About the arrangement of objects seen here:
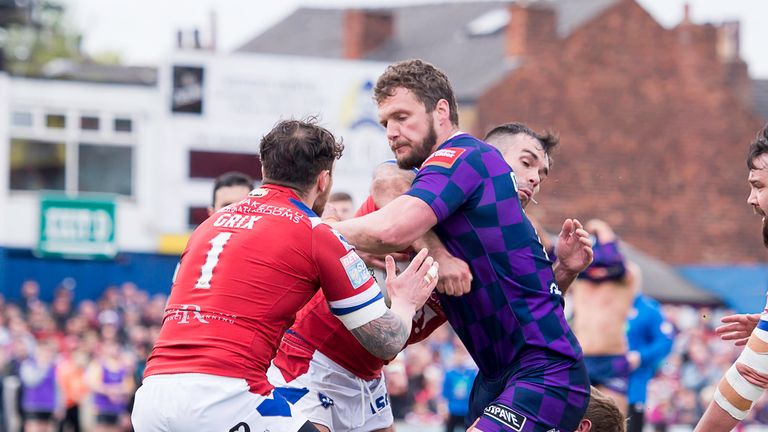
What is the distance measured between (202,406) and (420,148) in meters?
1.60

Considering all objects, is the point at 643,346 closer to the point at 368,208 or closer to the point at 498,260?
the point at 368,208

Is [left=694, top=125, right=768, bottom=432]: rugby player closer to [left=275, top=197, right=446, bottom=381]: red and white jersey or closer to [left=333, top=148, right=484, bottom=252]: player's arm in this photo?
[left=333, top=148, right=484, bottom=252]: player's arm

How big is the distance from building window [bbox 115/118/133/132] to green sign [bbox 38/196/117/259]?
3075 mm

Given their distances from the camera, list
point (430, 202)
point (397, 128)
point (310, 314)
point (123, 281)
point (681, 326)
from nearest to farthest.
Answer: point (430, 202), point (397, 128), point (310, 314), point (681, 326), point (123, 281)

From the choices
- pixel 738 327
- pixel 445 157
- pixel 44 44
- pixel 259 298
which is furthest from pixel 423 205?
pixel 44 44

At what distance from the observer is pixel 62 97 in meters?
33.7

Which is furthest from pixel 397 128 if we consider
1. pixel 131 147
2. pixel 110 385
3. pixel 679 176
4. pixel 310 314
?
pixel 679 176

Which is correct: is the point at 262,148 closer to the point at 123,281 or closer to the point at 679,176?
the point at 123,281

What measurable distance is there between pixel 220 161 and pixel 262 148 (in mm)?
25836

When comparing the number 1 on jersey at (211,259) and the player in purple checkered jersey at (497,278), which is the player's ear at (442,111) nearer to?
the player in purple checkered jersey at (497,278)

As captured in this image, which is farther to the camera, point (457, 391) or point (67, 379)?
point (67, 379)

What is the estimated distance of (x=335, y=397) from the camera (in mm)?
6887

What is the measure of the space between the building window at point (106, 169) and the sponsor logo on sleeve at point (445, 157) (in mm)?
28756

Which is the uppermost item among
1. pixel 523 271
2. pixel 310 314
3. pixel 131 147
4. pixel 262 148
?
pixel 262 148
